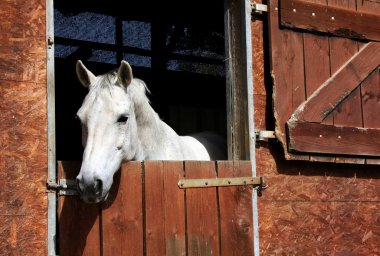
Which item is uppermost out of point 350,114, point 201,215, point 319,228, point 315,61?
point 315,61

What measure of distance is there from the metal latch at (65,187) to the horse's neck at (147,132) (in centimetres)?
57

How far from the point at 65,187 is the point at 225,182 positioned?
1080 millimetres

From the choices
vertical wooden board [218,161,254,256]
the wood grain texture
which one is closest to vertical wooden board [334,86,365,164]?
the wood grain texture

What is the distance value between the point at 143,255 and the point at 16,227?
2.57 feet

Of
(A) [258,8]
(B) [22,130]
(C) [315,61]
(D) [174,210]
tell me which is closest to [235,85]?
(A) [258,8]

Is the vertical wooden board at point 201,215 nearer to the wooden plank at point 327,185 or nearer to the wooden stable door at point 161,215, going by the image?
the wooden stable door at point 161,215

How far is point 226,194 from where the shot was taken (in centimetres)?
405

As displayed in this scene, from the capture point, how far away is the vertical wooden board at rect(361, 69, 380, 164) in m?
4.82

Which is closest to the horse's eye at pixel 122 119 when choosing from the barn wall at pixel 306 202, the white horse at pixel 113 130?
the white horse at pixel 113 130

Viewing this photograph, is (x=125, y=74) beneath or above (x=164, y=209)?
above

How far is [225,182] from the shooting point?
4.03m

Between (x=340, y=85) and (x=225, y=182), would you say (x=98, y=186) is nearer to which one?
(x=225, y=182)

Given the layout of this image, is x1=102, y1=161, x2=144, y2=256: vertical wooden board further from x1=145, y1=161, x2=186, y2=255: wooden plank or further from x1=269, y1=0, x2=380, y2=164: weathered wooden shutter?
x1=269, y1=0, x2=380, y2=164: weathered wooden shutter

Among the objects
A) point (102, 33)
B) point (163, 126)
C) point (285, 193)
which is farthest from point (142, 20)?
point (285, 193)
